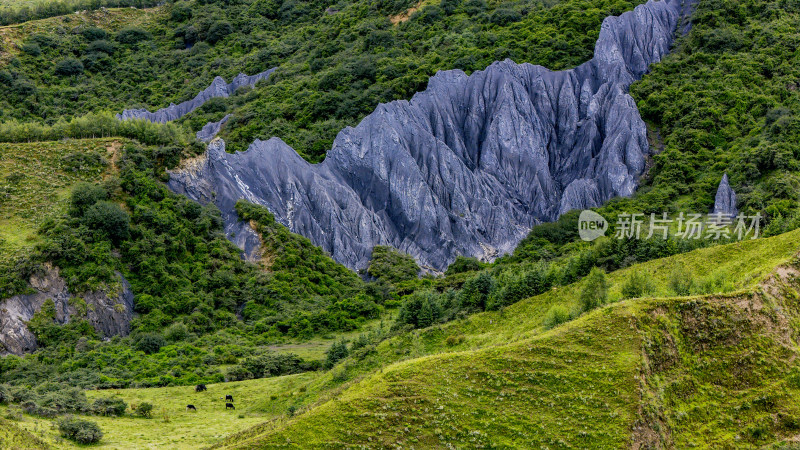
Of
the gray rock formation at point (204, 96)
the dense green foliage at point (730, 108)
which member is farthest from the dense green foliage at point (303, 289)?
the gray rock formation at point (204, 96)

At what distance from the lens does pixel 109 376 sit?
5416 centimetres

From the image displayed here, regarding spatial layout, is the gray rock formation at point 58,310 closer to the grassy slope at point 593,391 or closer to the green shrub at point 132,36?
the grassy slope at point 593,391

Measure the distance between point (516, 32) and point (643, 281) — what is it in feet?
223

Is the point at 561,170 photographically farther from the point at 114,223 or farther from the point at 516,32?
the point at 114,223

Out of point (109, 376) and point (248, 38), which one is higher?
point (248, 38)

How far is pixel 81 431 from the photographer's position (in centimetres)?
3756

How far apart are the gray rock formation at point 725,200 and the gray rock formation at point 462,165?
11.7m

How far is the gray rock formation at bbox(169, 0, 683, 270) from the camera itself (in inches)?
3255

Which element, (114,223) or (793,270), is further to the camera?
(114,223)

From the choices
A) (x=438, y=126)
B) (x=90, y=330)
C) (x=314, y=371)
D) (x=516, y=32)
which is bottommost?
(x=314, y=371)

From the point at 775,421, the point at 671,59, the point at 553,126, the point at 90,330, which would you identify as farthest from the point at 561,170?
the point at 775,421

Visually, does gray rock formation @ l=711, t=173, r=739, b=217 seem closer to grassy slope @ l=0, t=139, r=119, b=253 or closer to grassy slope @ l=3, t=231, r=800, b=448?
grassy slope @ l=3, t=231, r=800, b=448

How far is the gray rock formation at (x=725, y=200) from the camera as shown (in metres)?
75.3

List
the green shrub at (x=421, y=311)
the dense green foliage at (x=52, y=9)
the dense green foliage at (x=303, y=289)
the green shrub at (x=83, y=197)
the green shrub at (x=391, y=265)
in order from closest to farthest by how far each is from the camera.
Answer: the green shrub at (x=421, y=311), the dense green foliage at (x=303, y=289), the green shrub at (x=83, y=197), the green shrub at (x=391, y=265), the dense green foliage at (x=52, y=9)
